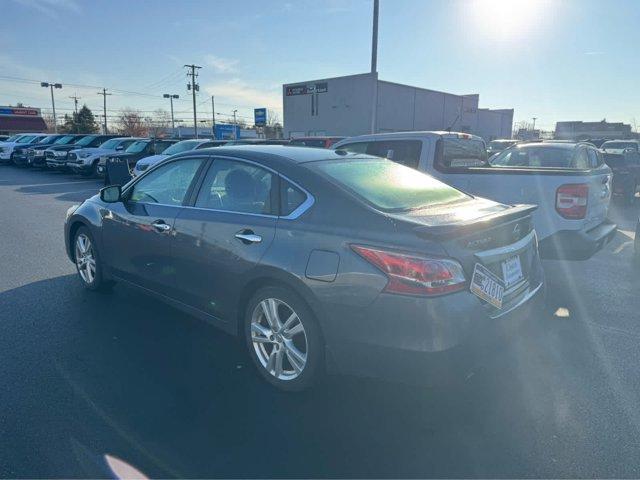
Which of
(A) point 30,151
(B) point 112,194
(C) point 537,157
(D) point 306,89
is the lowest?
(A) point 30,151

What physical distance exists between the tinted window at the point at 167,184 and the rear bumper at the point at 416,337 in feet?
6.29

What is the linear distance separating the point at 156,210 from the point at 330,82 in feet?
104

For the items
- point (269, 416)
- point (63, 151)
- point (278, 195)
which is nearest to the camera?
point (269, 416)

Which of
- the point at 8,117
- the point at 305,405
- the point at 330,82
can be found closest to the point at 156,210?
the point at 305,405

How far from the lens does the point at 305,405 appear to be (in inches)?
119

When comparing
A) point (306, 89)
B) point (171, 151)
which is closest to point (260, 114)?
point (306, 89)

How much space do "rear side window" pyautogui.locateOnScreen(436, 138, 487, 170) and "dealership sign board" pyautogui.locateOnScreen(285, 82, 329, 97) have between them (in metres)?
28.4

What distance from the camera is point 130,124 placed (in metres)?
94.0

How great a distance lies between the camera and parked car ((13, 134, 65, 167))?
23031 millimetres

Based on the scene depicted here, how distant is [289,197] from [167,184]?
5.07ft

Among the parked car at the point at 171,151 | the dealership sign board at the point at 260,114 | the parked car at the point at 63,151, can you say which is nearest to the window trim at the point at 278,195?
the parked car at the point at 171,151

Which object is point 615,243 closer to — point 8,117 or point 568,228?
point 568,228

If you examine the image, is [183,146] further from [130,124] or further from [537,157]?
[130,124]

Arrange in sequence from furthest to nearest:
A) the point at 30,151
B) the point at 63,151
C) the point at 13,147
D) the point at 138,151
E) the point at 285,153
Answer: the point at 13,147
the point at 30,151
the point at 63,151
the point at 138,151
the point at 285,153
